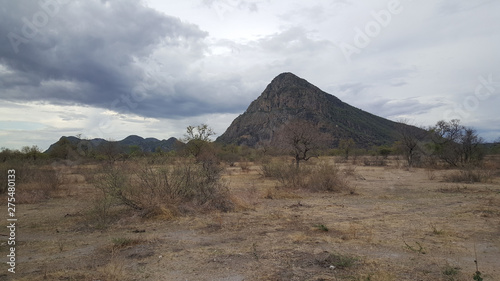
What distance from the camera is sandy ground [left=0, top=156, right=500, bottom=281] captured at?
4.83 m

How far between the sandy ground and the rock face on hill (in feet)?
259

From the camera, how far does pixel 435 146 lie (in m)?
36.6

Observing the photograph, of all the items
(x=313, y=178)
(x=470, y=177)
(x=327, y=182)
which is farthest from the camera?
(x=470, y=177)

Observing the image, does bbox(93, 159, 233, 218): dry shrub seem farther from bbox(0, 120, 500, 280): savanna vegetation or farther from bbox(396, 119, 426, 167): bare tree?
bbox(396, 119, 426, 167): bare tree

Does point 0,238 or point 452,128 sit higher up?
point 452,128

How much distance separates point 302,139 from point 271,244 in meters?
17.7

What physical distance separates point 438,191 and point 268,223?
1128 cm

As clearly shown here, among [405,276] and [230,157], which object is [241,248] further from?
[230,157]

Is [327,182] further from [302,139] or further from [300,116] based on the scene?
[300,116]

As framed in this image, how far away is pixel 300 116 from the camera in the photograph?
102 m

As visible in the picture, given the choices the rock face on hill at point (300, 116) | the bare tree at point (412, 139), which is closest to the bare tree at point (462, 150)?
the bare tree at point (412, 139)

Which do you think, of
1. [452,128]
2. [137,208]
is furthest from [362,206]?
[452,128]

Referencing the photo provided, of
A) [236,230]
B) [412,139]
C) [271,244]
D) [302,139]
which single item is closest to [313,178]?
[302,139]

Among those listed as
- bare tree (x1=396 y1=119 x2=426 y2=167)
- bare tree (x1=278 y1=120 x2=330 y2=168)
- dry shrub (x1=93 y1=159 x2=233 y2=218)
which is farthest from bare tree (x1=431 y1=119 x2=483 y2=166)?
dry shrub (x1=93 y1=159 x2=233 y2=218)
